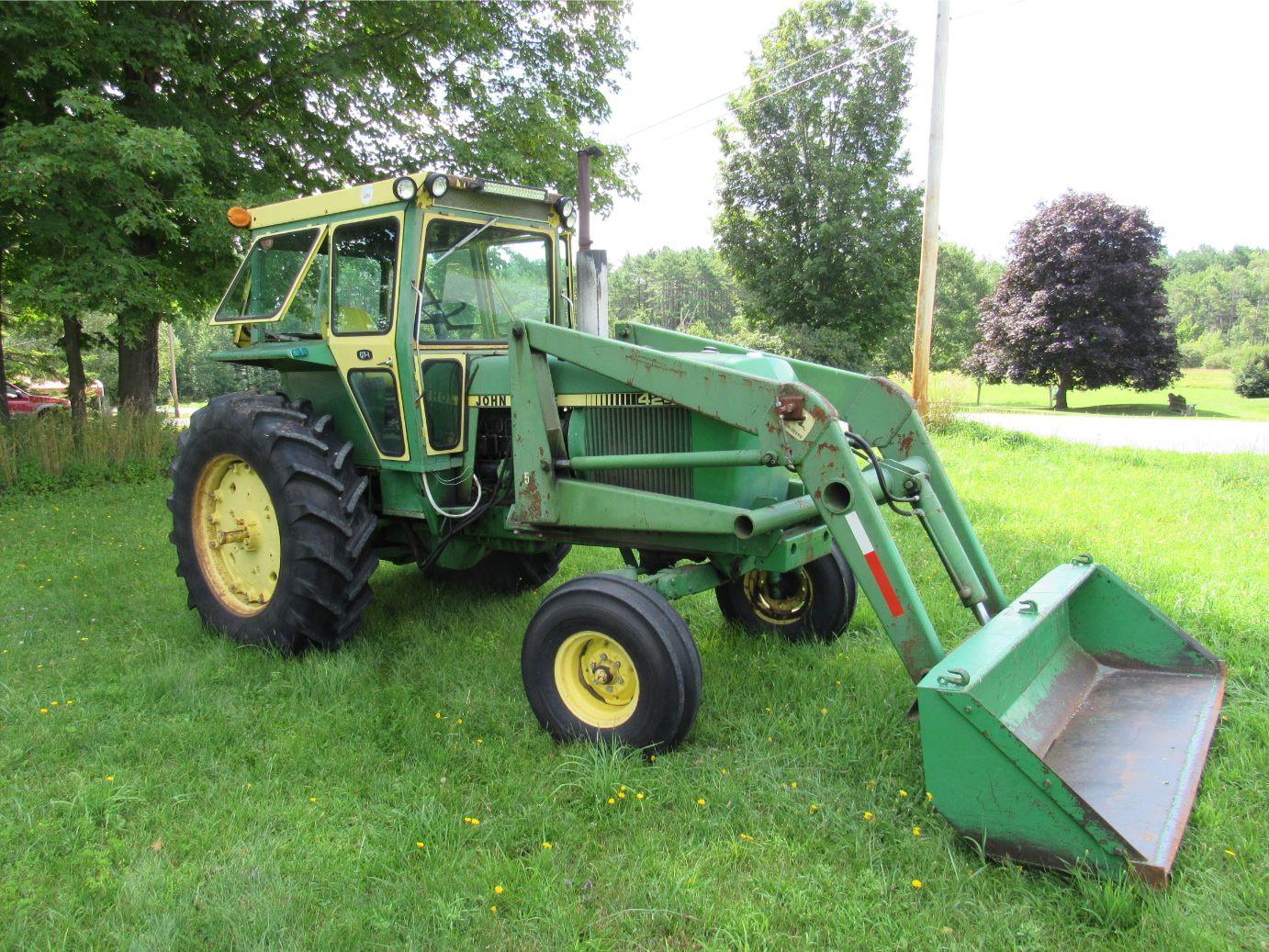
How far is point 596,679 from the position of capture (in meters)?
3.34

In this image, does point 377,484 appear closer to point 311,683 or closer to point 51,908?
point 311,683

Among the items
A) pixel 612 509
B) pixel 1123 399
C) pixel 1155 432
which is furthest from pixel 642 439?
pixel 1123 399

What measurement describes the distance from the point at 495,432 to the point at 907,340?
78.4 feet

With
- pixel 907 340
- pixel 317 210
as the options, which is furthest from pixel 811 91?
pixel 317 210

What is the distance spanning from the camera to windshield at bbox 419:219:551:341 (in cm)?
421

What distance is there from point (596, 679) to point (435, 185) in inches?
95.4

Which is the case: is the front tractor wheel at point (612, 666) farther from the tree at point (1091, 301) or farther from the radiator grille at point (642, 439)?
the tree at point (1091, 301)

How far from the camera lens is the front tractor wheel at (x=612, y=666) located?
309cm

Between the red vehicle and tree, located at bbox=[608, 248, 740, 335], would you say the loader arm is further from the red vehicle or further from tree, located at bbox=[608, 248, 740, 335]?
tree, located at bbox=[608, 248, 740, 335]

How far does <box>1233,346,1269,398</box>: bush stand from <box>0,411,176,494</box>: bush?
32.1 metres

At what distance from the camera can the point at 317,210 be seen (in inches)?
171

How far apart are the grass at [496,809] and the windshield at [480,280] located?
172 centimetres

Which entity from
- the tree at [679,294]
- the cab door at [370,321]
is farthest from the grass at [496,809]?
the tree at [679,294]

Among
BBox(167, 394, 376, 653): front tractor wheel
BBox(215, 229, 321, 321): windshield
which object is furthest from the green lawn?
BBox(167, 394, 376, 653): front tractor wheel
